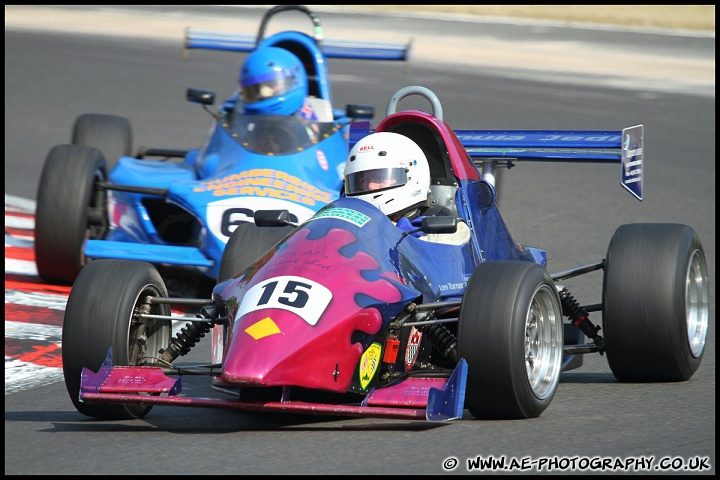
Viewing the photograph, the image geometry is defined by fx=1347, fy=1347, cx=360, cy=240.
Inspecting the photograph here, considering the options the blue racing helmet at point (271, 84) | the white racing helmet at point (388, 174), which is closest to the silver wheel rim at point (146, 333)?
the white racing helmet at point (388, 174)

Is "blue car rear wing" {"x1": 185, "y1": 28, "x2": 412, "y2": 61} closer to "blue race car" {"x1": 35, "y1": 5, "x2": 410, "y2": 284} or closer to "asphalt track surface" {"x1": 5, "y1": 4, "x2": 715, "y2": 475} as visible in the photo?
"blue race car" {"x1": 35, "y1": 5, "x2": 410, "y2": 284}

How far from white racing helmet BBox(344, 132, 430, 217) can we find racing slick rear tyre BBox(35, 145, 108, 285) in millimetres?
3482

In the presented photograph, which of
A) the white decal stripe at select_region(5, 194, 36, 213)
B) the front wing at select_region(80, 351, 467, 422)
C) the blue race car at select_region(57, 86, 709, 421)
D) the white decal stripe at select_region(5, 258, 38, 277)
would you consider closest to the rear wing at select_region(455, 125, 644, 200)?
the blue race car at select_region(57, 86, 709, 421)

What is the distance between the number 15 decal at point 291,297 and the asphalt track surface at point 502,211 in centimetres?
54

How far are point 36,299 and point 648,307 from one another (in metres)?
4.70

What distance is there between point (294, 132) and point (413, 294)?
511 cm

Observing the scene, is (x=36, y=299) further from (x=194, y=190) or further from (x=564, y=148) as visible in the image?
(x=564, y=148)

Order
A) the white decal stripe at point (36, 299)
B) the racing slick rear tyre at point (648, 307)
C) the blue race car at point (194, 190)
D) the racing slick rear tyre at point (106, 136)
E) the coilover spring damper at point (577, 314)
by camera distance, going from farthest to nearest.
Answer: the racing slick rear tyre at point (106, 136), the blue race car at point (194, 190), the white decal stripe at point (36, 299), the coilover spring damper at point (577, 314), the racing slick rear tyre at point (648, 307)

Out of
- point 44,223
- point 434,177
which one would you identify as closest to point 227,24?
point 44,223

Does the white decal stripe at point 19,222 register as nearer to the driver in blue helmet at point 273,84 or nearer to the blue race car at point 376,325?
the driver in blue helmet at point 273,84

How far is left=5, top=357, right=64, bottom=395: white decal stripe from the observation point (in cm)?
747

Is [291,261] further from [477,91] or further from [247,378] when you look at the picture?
[477,91]

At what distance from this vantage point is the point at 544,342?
21.8ft

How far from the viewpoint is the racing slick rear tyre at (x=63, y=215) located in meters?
10.1
